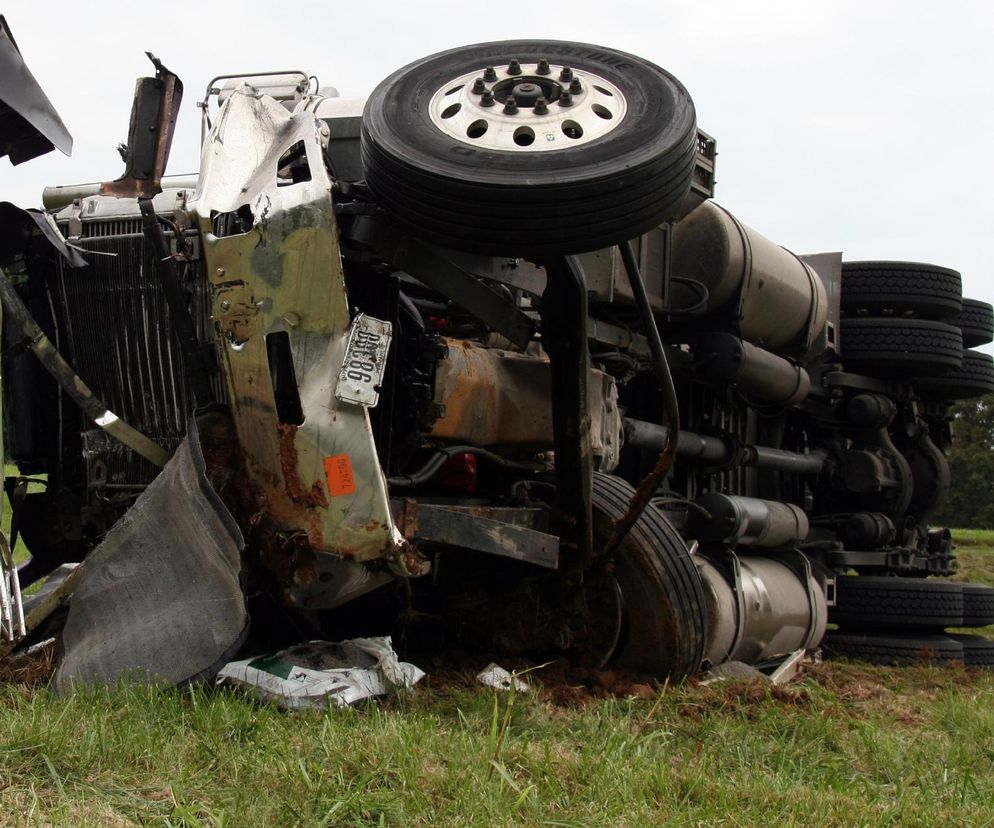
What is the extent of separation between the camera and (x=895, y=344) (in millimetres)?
8211

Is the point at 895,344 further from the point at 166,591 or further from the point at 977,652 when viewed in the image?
the point at 166,591

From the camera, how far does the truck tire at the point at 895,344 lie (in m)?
8.21

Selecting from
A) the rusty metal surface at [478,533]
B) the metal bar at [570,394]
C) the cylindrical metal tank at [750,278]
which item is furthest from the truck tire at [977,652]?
the rusty metal surface at [478,533]

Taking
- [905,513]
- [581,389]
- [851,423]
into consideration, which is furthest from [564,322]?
[905,513]

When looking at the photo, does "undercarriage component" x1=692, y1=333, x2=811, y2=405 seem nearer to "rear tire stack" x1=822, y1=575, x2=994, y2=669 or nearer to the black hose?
"rear tire stack" x1=822, y1=575, x2=994, y2=669

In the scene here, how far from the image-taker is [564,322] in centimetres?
451

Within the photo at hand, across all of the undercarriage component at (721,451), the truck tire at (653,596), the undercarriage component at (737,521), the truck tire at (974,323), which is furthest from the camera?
the truck tire at (974,323)

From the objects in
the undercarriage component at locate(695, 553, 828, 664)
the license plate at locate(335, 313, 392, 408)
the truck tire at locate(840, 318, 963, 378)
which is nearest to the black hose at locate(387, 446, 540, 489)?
the license plate at locate(335, 313, 392, 408)

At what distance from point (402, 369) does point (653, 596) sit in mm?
1253

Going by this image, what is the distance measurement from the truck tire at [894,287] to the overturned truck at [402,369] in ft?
5.55

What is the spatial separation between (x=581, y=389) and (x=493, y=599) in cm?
89

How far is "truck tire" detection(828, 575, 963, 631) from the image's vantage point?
7.69 m

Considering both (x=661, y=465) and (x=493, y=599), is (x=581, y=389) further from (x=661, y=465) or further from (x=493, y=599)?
(x=493, y=599)

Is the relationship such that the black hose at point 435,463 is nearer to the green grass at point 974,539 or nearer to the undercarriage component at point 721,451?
the undercarriage component at point 721,451
